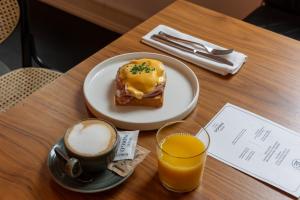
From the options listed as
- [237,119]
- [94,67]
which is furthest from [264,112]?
[94,67]

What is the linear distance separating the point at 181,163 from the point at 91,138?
7.3 inches

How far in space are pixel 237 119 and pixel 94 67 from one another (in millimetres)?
398

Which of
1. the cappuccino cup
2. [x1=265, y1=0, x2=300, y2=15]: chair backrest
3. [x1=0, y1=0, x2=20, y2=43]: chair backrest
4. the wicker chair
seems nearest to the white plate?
the cappuccino cup

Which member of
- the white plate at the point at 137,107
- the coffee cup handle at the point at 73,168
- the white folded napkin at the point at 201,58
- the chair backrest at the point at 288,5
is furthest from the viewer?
the chair backrest at the point at 288,5

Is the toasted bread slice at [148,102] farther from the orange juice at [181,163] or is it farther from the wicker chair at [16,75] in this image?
the wicker chair at [16,75]

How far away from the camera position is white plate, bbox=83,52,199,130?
3.32 feet

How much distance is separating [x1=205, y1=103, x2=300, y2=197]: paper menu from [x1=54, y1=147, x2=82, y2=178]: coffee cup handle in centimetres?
29

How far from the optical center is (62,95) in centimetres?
109

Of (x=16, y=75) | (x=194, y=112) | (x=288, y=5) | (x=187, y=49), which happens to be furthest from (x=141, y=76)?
(x=288, y=5)

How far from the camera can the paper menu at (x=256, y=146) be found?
909 millimetres

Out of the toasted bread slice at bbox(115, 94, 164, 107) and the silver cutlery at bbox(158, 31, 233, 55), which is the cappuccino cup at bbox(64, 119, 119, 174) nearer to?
the toasted bread slice at bbox(115, 94, 164, 107)

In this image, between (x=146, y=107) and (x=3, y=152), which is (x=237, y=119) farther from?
(x=3, y=152)

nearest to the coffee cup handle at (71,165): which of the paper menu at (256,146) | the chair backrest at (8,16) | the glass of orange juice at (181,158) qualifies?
the glass of orange juice at (181,158)

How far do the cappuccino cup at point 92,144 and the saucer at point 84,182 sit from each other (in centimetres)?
2
